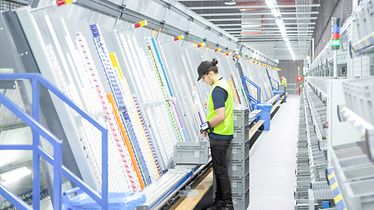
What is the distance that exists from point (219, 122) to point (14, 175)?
2.78 m

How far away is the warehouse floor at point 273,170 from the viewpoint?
25.3ft

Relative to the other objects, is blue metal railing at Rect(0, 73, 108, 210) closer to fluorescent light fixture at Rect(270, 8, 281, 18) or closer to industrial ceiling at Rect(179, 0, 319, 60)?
industrial ceiling at Rect(179, 0, 319, 60)

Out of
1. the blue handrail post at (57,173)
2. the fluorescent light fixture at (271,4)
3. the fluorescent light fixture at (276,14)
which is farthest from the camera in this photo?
the fluorescent light fixture at (276,14)

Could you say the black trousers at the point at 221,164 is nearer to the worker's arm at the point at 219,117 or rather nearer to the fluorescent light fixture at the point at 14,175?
the worker's arm at the point at 219,117

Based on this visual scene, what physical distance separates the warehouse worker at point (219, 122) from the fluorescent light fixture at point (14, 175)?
258 centimetres

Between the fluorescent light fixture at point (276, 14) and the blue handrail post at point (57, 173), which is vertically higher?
the fluorescent light fixture at point (276, 14)

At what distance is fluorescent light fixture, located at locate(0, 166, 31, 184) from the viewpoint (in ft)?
12.8

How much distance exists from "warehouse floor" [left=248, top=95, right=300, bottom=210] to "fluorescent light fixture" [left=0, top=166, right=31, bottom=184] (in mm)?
4001

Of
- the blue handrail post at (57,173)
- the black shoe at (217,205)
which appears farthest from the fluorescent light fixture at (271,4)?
the blue handrail post at (57,173)

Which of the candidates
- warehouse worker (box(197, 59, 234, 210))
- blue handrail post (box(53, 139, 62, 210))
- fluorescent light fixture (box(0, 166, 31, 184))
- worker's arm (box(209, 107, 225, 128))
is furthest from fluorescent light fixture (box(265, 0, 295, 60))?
blue handrail post (box(53, 139, 62, 210))

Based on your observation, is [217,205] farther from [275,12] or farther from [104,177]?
[275,12]

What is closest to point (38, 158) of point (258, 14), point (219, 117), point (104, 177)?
point (104, 177)

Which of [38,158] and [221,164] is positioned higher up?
[38,158]

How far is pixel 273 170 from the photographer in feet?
33.0
